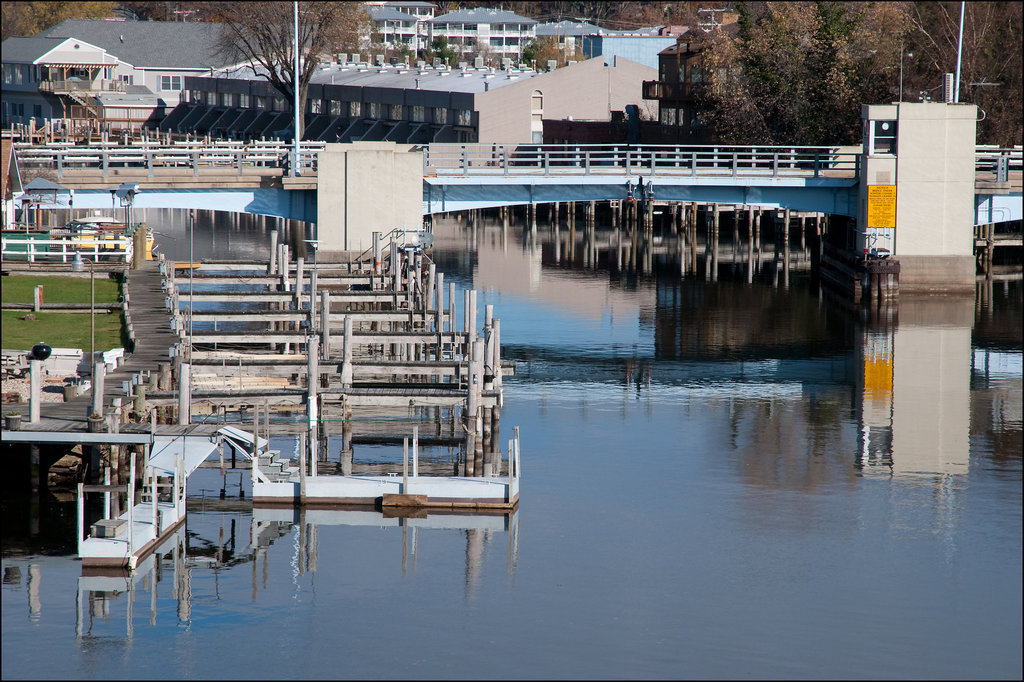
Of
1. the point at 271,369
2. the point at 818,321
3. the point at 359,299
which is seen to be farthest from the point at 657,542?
the point at 818,321

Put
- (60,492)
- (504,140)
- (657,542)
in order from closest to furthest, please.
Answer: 1. (657,542)
2. (60,492)
3. (504,140)

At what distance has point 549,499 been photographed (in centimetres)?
3077

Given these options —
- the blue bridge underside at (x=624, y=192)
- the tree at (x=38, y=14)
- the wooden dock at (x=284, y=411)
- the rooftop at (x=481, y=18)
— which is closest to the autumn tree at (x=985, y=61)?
the blue bridge underside at (x=624, y=192)

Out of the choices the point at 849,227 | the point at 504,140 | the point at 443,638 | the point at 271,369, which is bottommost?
the point at 443,638

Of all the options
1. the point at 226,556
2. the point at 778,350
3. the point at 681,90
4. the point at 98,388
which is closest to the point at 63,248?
the point at 778,350

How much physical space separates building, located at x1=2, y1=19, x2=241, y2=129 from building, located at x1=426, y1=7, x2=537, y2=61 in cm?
3085

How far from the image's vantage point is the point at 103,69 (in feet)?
416

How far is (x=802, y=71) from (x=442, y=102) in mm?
27299

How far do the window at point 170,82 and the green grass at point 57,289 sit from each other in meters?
88.4

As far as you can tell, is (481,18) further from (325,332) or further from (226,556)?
(226,556)

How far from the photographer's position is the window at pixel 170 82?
440ft

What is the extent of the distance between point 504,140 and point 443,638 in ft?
249

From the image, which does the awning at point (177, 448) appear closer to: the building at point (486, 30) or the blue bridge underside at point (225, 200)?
the blue bridge underside at point (225, 200)

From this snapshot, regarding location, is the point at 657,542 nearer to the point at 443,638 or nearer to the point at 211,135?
the point at 443,638
